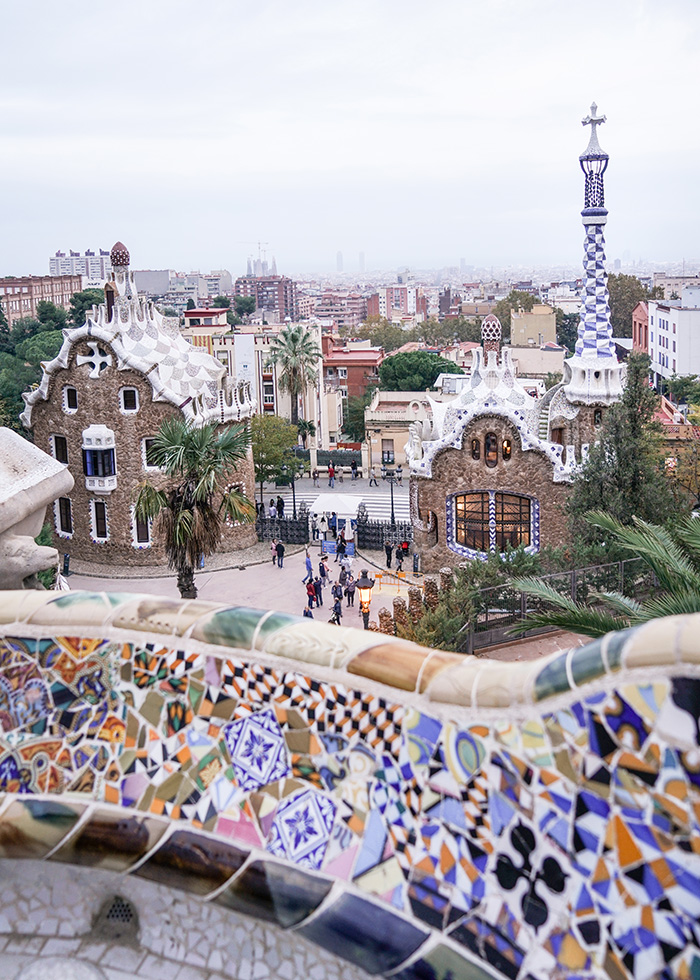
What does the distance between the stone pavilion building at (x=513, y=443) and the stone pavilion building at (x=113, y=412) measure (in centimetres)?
590

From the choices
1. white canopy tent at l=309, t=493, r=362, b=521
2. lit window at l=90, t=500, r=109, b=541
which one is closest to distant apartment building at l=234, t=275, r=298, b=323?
white canopy tent at l=309, t=493, r=362, b=521

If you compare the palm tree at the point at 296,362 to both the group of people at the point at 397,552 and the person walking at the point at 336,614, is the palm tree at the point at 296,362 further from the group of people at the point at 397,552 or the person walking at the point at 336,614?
the person walking at the point at 336,614

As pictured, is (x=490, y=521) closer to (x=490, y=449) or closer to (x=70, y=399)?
(x=490, y=449)

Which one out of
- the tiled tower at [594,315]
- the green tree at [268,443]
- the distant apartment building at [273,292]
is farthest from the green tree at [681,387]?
the distant apartment building at [273,292]

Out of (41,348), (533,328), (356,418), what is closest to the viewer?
(41,348)

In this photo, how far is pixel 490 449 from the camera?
23031 mm

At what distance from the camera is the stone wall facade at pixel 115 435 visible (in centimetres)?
2550

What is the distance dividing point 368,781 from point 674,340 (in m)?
60.2

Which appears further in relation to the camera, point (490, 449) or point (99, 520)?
point (99, 520)

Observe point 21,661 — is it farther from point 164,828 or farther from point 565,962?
point 565,962

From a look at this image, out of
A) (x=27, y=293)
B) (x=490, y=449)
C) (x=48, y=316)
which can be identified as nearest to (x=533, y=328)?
(x=48, y=316)

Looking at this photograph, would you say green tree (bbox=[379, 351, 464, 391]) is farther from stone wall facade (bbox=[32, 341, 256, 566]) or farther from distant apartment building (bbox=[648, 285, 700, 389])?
stone wall facade (bbox=[32, 341, 256, 566])

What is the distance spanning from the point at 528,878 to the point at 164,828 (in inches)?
71.9

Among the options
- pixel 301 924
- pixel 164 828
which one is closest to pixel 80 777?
pixel 164 828
